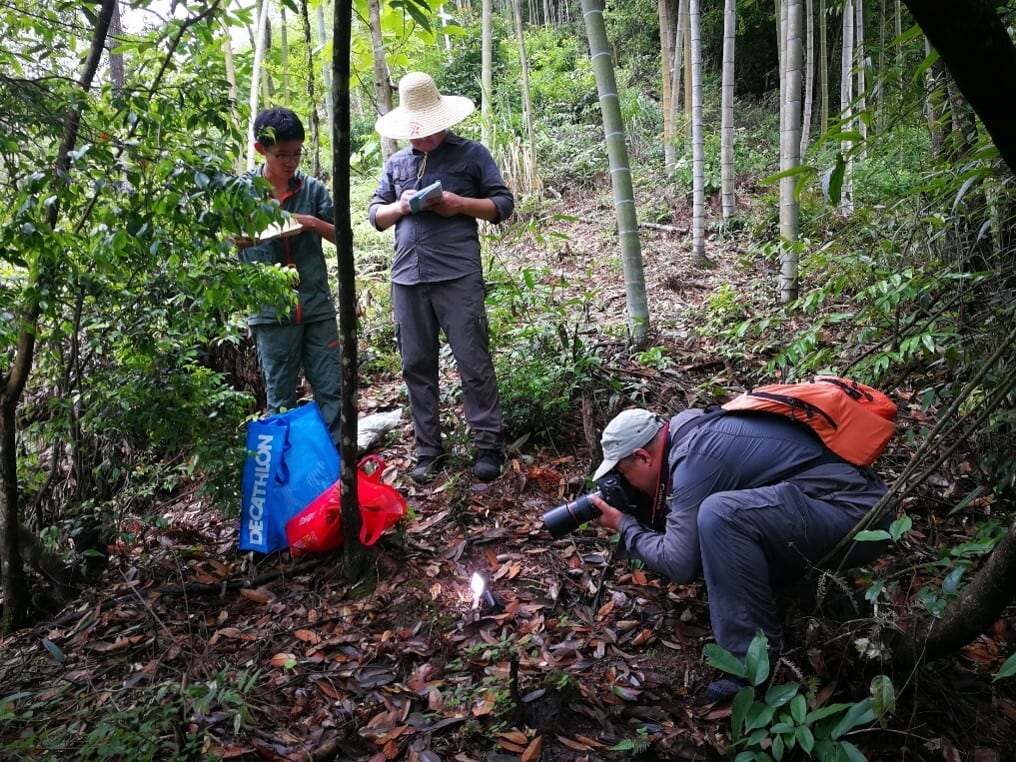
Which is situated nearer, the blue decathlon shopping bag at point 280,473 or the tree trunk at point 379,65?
the blue decathlon shopping bag at point 280,473

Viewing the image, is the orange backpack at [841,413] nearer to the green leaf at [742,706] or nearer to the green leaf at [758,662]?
the green leaf at [758,662]

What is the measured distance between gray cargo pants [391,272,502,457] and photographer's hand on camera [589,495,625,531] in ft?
3.18

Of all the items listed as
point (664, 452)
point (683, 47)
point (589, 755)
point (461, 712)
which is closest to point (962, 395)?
point (664, 452)

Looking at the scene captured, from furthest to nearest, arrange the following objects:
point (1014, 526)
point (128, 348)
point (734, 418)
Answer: point (128, 348), point (734, 418), point (1014, 526)

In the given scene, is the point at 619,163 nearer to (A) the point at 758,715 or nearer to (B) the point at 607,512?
(B) the point at 607,512

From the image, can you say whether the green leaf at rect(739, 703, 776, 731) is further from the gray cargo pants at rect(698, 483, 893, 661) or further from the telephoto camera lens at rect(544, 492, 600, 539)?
Result: the telephoto camera lens at rect(544, 492, 600, 539)

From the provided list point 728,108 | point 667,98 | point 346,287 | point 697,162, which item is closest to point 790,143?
point 697,162

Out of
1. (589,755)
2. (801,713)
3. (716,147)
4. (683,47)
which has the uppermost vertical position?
(683,47)

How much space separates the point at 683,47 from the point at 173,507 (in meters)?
9.76

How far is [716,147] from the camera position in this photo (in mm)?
9812

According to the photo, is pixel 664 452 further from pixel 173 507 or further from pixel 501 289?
pixel 173 507

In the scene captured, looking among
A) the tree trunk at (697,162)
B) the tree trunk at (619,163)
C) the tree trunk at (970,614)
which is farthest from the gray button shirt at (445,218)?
the tree trunk at (697,162)

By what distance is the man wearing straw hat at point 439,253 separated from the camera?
3295mm

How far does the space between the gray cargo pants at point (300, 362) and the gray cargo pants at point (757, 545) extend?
6.23 feet
